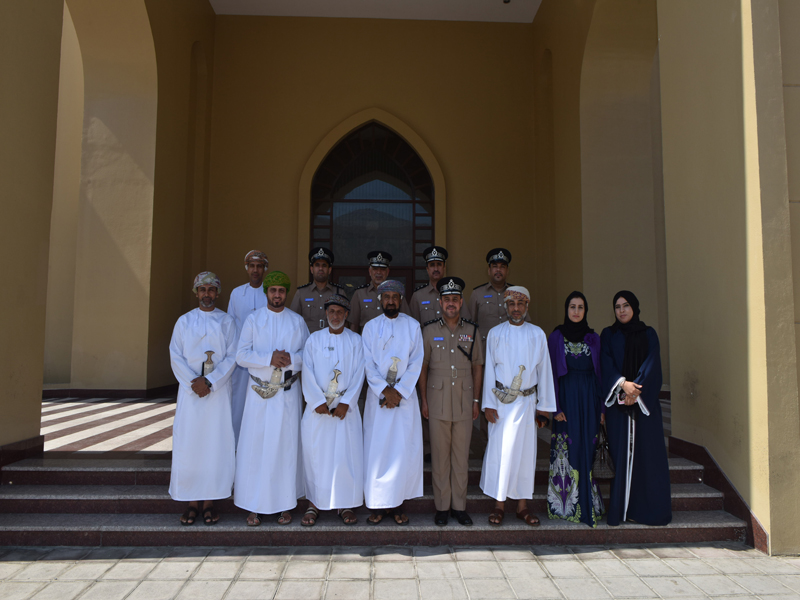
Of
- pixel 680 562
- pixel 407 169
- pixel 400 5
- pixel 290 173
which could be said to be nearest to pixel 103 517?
pixel 680 562

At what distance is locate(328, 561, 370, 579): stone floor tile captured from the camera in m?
3.52

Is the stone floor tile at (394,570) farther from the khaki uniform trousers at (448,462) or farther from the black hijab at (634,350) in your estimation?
the black hijab at (634,350)

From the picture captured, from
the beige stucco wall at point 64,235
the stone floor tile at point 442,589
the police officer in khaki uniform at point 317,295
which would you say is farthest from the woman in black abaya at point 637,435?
the beige stucco wall at point 64,235

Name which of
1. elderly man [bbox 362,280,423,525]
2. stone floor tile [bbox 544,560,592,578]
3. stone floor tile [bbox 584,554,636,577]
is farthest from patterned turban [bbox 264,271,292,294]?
stone floor tile [bbox 584,554,636,577]

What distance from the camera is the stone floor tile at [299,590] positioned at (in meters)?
3.25

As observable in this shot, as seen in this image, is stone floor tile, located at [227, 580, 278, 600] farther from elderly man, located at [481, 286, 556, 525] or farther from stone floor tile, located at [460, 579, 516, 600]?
elderly man, located at [481, 286, 556, 525]

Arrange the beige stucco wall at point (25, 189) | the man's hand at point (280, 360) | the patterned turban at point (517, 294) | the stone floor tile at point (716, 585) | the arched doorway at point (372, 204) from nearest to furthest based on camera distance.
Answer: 1. the stone floor tile at point (716, 585)
2. the man's hand at point (280, 360)
3. the patterned turban at point (517, 294)
4. the beige stucco wall at point (25, 189)
5. the arched doorway at point (372, 204)

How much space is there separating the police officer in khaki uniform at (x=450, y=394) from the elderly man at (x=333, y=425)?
1.94ft

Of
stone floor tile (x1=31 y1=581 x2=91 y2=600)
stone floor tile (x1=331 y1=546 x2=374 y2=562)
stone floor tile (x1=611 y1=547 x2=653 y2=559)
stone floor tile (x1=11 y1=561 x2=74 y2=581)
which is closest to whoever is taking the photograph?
stone floor tile (x1=31 y1=581 x2=91 y2=600)

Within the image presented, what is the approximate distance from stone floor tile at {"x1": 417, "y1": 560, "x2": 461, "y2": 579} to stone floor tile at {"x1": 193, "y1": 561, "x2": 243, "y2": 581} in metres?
1.24

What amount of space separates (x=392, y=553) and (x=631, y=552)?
5.84 ft

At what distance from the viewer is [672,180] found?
5.40 meters

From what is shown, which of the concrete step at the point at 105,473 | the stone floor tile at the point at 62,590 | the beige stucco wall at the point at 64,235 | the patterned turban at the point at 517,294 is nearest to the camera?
the stone floor tile at the point at 62,590

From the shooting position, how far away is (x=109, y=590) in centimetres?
333
